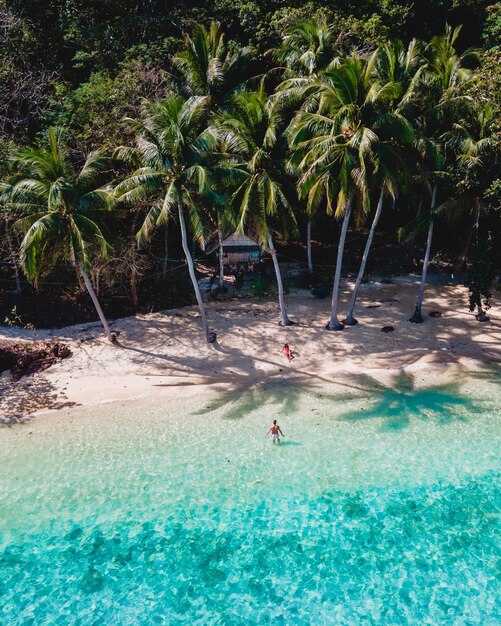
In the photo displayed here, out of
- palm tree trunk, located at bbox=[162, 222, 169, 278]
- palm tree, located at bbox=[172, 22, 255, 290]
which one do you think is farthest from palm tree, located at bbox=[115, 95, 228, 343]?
palm tree trunk, located at bbox=[162, 222, 169, 278]

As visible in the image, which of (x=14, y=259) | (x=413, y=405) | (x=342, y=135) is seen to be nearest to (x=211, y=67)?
(x=342, y=135)

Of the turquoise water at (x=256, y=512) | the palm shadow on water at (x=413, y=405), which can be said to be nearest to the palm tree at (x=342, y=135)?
the palm shadow on water at (x=413, y=405)

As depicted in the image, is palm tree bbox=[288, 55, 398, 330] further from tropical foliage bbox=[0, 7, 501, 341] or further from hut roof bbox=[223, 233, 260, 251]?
hut roof bbox=[223, 233, 260, 251]

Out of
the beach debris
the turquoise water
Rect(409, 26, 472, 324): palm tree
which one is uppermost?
Rect(409, 26, 472, 324): palm tree

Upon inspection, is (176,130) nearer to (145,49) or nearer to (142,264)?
(142,264)

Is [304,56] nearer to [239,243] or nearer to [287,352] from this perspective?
[239,243]

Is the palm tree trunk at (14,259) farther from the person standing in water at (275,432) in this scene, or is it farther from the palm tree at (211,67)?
the person standing in water at (275,432)
